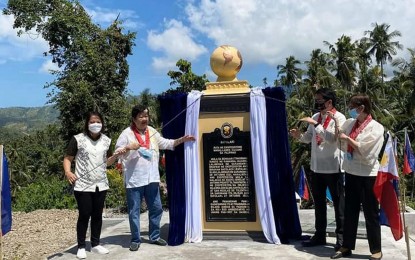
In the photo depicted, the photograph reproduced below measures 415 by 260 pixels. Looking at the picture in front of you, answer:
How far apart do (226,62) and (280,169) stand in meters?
1.66

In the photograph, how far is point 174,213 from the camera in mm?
6258

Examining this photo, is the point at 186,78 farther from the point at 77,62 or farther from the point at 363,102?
the point at 363,102

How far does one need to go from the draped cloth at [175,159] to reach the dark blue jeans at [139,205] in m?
0.28

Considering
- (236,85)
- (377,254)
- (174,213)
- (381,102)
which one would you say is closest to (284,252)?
(377,254)

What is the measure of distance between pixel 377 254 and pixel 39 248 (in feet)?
15.3

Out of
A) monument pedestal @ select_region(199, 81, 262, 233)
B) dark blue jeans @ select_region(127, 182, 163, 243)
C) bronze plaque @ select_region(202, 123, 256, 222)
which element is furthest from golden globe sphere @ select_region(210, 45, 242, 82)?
A: dark blue jeans @ select_region(127, 182, 163, 243)

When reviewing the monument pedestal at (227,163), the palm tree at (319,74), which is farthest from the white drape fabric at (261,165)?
the palm tree at (319,74)

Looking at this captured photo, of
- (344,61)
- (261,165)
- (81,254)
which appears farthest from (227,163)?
(344,61)

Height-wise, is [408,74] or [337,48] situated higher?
[337,48]

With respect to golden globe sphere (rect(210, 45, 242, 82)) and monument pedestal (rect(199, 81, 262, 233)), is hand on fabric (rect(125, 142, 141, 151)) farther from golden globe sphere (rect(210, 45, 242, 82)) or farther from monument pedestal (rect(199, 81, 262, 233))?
golden globe sphere (rect(210, 45, 242, 82))

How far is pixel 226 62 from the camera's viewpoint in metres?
6.38

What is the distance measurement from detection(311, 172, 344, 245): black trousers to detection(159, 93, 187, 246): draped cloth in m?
1.81

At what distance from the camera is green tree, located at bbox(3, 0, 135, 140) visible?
20.8 m

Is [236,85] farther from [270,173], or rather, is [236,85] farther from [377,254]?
[377,254]
